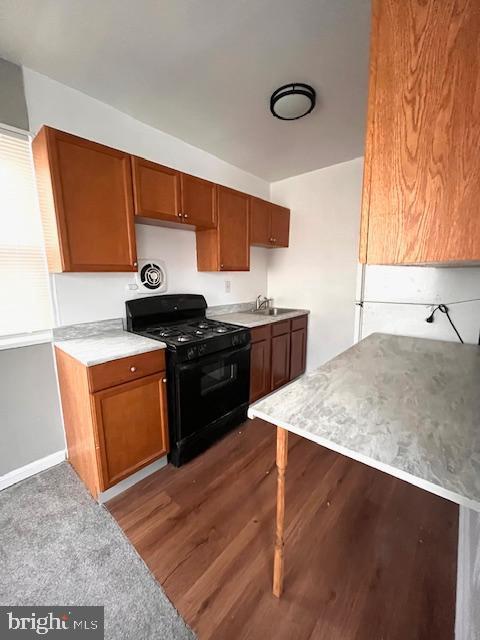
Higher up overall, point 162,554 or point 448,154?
point 448,154

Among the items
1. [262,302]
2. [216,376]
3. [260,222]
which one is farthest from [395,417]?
[262,302]

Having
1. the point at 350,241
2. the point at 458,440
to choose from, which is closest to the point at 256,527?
the point at 458,440

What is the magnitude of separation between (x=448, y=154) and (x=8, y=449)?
8.27 feet

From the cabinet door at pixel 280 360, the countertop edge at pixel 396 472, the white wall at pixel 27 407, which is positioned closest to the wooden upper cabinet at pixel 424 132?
the countertop edge at pixel 396 472

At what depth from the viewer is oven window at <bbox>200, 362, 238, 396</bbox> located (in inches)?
76.9

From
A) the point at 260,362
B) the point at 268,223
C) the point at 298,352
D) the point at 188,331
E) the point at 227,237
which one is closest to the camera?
the point at 188,331

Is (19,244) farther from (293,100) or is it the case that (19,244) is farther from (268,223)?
(268,223)

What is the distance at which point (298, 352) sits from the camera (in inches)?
126

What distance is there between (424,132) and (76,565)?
2.07m

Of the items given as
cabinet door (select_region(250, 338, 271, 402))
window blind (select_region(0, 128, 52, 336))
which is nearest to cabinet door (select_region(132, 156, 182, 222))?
window blind (select_region(0, 128, 52, 336))

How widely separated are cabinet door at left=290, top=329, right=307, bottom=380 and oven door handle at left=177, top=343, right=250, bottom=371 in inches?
36.9

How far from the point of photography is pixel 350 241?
2873 mm

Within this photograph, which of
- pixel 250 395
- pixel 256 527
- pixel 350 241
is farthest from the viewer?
pixel 350 241

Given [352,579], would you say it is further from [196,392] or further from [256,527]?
[196,392]
